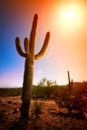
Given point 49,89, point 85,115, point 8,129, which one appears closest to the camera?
point 8,129

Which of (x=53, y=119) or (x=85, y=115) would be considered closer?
(x=53, y=119)

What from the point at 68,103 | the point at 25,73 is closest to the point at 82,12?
the point at 25,73

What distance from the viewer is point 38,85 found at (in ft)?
64.6

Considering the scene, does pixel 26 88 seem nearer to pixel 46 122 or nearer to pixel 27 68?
pixel 27 68

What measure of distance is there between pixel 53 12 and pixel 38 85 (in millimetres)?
11619

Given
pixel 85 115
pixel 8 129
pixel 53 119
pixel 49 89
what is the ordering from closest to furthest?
1. pixel 8 129
2. pixel 53 119
3. pixel 85 115
4. pixel 49 89

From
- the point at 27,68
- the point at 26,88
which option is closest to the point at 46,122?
the point at 26,88

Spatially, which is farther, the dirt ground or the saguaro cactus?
the saguaro cactus

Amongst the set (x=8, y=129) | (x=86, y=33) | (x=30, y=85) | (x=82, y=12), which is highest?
(x=82, y=12)

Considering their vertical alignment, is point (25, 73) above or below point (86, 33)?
below

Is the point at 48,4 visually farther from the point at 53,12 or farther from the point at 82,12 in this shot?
the point at 82,12

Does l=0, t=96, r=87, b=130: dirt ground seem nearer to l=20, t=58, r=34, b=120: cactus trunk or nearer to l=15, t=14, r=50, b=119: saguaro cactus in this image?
l=20, t=58, r=34, b=120: cactus trunk

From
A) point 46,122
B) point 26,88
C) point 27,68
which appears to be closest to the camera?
point 46,122

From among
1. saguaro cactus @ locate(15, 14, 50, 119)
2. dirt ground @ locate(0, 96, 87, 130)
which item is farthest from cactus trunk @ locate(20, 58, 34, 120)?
dirt ground @ locate(0, 96, 87, 130)
